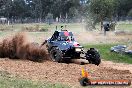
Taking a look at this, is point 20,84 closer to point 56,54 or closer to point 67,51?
point 67,51

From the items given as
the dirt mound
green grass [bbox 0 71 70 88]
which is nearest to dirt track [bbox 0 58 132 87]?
green grass [bbox 0 71 70 88]

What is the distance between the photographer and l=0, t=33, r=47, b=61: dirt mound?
18.4m

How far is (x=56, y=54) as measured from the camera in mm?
18797

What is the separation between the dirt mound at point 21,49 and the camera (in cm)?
1839

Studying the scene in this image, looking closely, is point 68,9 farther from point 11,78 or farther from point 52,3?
point 11,78

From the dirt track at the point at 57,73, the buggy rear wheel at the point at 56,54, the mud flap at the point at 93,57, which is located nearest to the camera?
the dirt track at the point at 57,73

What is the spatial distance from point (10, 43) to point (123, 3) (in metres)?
93.2

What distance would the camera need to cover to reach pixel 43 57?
18.4m

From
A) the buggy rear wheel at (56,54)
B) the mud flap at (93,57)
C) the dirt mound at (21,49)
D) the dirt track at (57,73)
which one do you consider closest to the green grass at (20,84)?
the dirt track at (57,73)

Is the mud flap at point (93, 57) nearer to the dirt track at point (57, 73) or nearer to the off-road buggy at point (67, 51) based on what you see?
the off-road buggy at point (67, 51)

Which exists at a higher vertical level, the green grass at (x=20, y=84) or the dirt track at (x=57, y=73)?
the green grass at (x=20, y=84)

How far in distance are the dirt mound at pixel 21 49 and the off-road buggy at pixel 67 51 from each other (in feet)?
2.27

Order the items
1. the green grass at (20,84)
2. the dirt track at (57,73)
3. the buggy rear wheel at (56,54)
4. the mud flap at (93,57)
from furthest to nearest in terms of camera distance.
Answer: the buggy rear wheel at (56,54)
the mud flap at (93,57)
the dirt track at (57,73)
the green grass at (20,84)

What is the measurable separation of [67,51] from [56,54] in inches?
25.3
